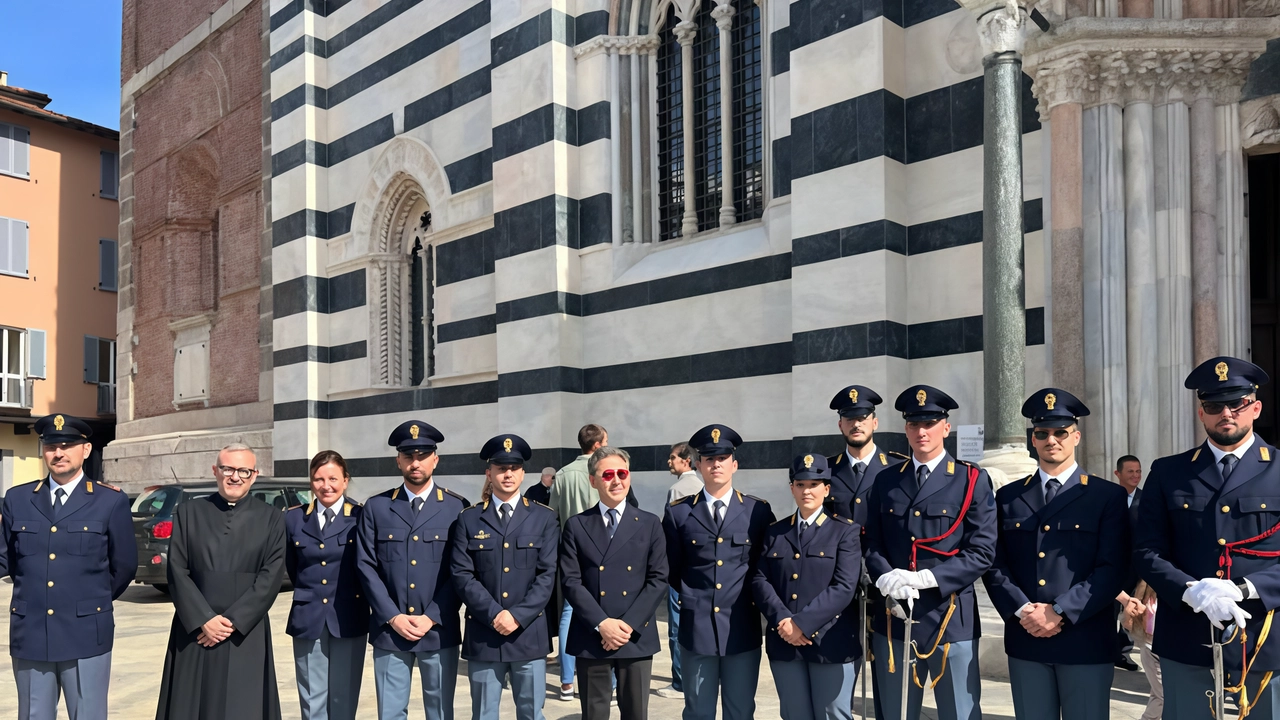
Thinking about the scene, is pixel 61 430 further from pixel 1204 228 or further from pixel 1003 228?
pixel 1204 228

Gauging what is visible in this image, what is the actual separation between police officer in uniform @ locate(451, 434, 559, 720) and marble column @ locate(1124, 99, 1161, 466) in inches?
197

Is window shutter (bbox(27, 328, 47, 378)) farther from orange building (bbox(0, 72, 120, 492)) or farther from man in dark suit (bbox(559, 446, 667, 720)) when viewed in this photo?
man in dark suit (bbox(559, 446, 667, 720))

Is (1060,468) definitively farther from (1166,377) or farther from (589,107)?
(589,107)

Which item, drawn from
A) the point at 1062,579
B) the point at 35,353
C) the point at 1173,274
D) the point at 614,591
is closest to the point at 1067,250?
the point at 1173,274

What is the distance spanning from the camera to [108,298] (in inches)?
1153

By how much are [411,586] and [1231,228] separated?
6.69 meters

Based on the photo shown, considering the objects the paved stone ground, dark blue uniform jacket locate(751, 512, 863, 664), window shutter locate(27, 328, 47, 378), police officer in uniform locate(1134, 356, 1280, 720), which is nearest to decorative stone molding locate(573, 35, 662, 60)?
the paved stone ground

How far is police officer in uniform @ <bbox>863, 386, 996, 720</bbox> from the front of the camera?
457cm

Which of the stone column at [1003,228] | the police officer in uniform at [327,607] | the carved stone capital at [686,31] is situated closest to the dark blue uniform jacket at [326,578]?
the police officer in uniform at [327,607]

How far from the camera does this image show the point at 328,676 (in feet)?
17.9

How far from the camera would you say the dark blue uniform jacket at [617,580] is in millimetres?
5098

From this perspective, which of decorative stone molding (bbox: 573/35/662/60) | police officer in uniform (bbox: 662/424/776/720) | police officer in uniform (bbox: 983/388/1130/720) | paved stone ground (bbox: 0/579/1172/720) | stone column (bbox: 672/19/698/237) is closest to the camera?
police officer in uniform (bbox: 983/388/1130/720)

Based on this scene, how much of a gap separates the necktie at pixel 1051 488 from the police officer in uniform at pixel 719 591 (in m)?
1.29

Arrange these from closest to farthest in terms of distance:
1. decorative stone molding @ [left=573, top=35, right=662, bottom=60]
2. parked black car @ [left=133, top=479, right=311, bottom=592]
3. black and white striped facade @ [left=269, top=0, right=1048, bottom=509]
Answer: black and white striped facade @ [left=269, top=0, right=1048, bottom=509], parked black car @ [left=133, top=479, right=311, bottom=592], decorative stone molding @ [left=573, top=35, right=662, bottom=60]
